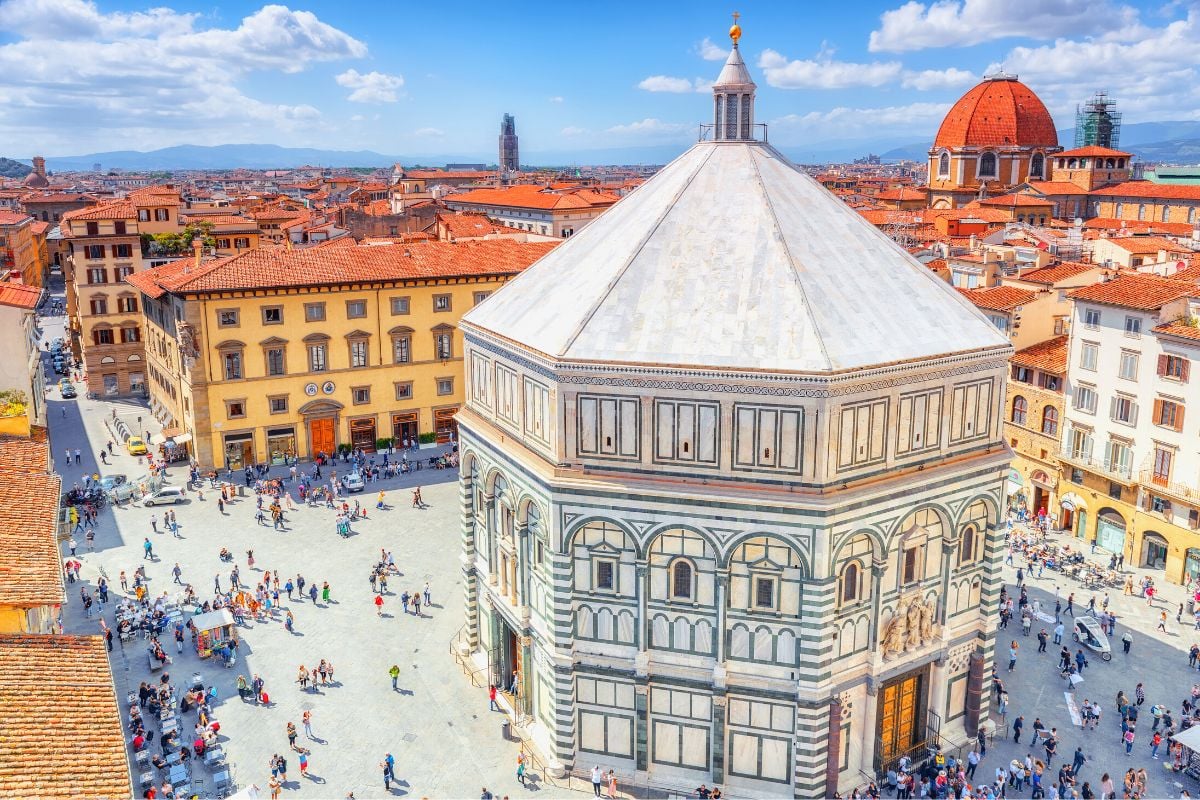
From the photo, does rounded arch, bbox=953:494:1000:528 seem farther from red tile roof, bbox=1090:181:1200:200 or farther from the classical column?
red tile roof, bbox=1090:181:1200:200

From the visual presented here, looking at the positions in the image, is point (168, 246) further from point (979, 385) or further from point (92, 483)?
point (979, 385)

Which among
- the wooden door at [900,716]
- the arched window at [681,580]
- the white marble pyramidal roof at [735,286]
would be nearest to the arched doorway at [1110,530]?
the wooden door at [900,716]

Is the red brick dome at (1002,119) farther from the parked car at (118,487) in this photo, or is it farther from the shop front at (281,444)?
the parked car at (118,487)

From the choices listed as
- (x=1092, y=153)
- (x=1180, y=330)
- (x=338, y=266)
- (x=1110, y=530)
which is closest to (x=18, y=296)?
(x=338, y=266)

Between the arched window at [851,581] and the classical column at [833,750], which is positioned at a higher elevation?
the arched window at [851,581]

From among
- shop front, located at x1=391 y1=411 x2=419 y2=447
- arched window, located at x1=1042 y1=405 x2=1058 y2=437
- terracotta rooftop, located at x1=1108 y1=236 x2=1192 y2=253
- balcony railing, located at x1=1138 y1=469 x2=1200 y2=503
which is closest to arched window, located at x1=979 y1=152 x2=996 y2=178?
terracotta rooftop, located at x1=1108 y1=236 x2=1192 y2=253

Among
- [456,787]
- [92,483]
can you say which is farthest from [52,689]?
[92,483]

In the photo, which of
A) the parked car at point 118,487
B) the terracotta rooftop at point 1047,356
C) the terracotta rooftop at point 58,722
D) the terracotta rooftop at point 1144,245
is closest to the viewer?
the terracotta rooftop at point 58,722
